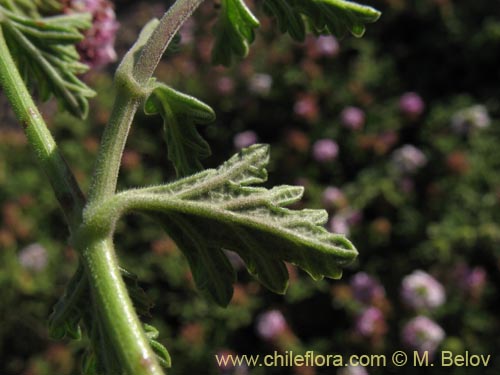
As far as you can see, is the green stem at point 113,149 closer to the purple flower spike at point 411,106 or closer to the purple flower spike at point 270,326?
the purple flower spike at point 270,326

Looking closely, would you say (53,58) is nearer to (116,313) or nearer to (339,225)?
(116,313)

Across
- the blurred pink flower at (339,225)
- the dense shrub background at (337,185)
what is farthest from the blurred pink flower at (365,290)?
the blurred pink flower at (339,225)

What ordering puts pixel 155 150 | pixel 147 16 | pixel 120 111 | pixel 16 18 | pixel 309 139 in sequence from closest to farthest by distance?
pixel 120 111 < pixel 16 18 < pixel 309 139 < pixel 155 150 < pixel 147 16

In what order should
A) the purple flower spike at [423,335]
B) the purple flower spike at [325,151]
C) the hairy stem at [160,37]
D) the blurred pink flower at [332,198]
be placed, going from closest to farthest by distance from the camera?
the hairy stem at [160,37]
the purple flower spike at [423,335]
the blurred pink flower at [332,198]
the purple flower spike at [325,151]

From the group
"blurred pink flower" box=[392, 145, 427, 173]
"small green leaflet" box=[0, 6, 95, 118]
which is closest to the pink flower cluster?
"small green leaflet" box=[0, 6, 95, 118]

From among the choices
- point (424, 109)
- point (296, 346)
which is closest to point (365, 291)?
point (296, 346)

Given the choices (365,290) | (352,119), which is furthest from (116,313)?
(352,119)

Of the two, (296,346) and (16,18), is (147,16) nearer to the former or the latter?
(296,346)
